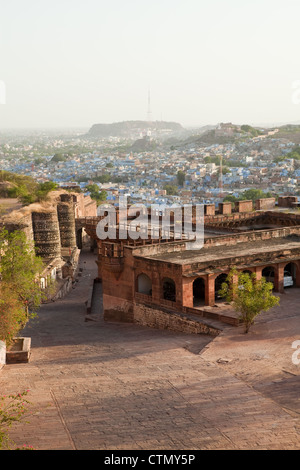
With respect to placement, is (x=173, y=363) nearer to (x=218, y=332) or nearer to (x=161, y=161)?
(x=218, y=332)

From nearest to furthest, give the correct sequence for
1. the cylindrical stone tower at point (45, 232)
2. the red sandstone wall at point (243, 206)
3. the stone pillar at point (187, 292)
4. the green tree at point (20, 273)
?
the stone pillar at point (187, 292)
the green tree at point (20, 273)
the red sandstone wall at point (243, 206)
the cylindrical stone tower at point (45, 232)

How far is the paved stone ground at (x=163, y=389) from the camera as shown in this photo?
10.6m

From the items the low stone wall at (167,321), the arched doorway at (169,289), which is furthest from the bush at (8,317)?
the arched doorway at (169,289)

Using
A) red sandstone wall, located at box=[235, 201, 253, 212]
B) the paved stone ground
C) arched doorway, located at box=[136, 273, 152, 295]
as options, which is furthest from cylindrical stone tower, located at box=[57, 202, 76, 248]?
the paved stone ground

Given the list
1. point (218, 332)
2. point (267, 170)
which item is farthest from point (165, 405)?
point (267, 170)

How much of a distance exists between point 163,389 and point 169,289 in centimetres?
814

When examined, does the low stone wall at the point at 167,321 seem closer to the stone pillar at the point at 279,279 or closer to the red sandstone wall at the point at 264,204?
the stone pillar at the point at 279,279

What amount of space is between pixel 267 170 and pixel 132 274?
93450 millimetres

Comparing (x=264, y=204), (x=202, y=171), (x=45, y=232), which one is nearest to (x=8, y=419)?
(x=45, y=232)

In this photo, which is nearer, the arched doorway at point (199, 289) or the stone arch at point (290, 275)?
the arched doorway at point (199, 289)

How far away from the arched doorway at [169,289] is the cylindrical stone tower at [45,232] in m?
12.2

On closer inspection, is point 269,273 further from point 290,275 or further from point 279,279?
point 290,275

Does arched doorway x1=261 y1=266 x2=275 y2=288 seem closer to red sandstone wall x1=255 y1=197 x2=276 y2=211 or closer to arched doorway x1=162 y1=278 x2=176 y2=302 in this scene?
arched doorway x1=162 y1=278 x2=176 y2=302

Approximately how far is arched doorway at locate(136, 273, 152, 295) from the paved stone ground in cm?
182
